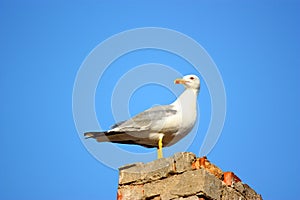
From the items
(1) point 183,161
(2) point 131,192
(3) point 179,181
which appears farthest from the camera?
(2) point 131,192

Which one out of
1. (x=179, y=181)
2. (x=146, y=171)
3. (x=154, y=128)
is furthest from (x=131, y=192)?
(x=154, y=128)

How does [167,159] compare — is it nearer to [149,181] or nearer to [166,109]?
[149,181]

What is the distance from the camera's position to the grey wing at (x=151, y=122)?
323 inches

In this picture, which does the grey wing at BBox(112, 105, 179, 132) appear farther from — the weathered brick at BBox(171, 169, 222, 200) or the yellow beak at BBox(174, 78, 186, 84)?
the weathered brick at BBox(171, 169, 222, 200)

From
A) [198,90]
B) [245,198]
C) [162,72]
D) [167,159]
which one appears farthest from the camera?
[162,72]

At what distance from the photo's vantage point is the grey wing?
8.20 meters

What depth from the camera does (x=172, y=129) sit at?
27.1ft

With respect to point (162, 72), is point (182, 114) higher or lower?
lower

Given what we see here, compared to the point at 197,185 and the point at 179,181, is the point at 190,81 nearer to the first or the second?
the point at 179,181

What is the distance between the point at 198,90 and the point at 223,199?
295 cm

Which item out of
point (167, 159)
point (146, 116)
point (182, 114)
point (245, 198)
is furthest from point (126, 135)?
point (245, 198)

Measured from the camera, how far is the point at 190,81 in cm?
930

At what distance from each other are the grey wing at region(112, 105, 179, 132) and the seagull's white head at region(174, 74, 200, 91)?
0.92 meters

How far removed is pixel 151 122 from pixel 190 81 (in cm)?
146
